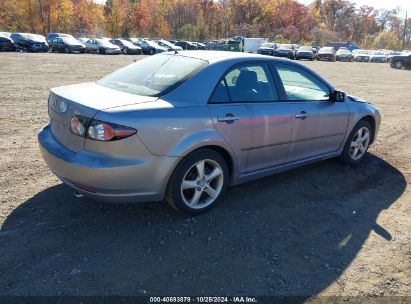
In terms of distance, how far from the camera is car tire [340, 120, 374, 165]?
558 cm

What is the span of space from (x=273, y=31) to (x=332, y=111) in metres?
87.9

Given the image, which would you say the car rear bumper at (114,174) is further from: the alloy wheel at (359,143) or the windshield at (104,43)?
the windshield at (104,43)

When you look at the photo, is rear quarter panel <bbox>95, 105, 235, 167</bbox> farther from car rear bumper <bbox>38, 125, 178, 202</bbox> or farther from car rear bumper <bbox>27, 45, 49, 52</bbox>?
car rear bumper <bbox>27, 45, 49, 52</bbox>

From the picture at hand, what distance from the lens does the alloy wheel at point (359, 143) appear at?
18.6 feet

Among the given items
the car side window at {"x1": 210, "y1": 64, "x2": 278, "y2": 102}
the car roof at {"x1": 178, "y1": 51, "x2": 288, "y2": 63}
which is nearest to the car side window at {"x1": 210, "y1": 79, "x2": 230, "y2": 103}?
the car side window at {"x1": 210, "y1": 64, "x2": 278, "y2": 102}

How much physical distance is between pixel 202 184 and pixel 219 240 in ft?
2.01

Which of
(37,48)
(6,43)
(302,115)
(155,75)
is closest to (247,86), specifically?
(302,115)

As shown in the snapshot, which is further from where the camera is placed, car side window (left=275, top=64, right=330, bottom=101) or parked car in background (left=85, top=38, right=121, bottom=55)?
parked car in background (left=85, top=38, right=121, bottom=55)

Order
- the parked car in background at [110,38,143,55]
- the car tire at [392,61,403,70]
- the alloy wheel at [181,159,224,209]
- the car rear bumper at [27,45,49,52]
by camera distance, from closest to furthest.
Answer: the alloy wheel at [181,159,224,209] < the car rear bumper at [27,45,49,52] < the car tire at [392,61,403,70] < the parked car in background at [110,38,143,55]

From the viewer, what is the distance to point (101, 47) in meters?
36.3

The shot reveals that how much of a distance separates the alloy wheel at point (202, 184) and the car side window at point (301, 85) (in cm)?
136

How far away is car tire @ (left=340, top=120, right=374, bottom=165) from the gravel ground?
466 mm

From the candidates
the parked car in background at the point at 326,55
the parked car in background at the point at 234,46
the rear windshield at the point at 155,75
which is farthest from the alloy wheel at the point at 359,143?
the parked car in background at the point at 234,46

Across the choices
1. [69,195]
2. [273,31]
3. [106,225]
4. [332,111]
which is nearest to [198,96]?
[106,225]
